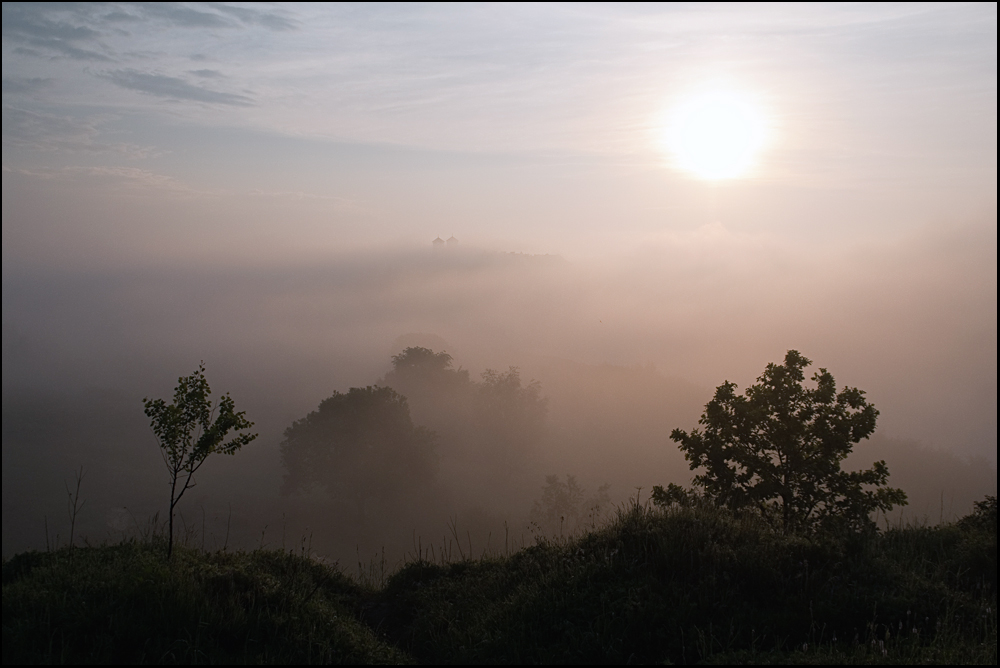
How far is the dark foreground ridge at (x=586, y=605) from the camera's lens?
28.8 feet

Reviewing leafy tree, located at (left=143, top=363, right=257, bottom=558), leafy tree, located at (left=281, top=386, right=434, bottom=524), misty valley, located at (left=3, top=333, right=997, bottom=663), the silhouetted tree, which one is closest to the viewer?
misty valley, located at (left=3, top=333, right=997, bottom=663)

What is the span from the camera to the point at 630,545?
1178cm

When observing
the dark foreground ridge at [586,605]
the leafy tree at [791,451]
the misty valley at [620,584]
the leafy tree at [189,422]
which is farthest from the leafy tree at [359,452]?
the leafy tree at [189,422]

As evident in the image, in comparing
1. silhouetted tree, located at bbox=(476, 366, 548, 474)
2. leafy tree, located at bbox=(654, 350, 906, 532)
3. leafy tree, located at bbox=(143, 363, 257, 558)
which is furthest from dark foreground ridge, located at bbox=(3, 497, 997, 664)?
silhouetted tree, located at bbox=(476, 366, 548, 474)

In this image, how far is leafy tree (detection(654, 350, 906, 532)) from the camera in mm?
14125

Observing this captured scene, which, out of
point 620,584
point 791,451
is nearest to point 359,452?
point 791,451

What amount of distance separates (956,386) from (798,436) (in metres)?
209

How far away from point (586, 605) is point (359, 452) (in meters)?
41.1

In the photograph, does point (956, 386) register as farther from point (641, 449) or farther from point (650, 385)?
point (641, 449)

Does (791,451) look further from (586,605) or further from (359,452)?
(359,452)

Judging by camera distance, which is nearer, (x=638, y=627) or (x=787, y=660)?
(x=787, y=660)

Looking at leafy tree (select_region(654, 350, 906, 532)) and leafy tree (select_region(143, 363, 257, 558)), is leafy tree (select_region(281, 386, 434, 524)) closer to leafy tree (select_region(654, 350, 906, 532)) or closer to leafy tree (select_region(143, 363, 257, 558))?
leafy tree (select_region(654, 350, 906, 532))

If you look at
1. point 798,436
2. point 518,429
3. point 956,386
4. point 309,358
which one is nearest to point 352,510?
point 518,429

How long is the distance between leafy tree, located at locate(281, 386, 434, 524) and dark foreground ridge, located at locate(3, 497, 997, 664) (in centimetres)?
3676
